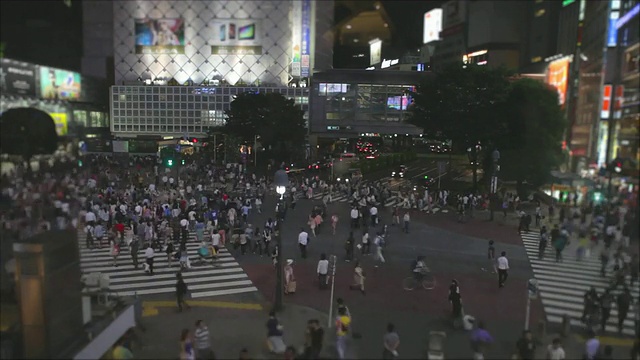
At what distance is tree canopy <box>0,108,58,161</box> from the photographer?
7926 mm

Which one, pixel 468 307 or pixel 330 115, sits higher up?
pixel 330 115

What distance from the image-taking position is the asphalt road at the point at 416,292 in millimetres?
10906

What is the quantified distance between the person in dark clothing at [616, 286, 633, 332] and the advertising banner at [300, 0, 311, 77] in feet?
173

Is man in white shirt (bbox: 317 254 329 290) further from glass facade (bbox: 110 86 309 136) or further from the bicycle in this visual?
glass facade (bbox: 110 86 309 136)

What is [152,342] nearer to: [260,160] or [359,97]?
[260,160]

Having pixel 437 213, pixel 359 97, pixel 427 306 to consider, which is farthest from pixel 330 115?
pixel 427 306

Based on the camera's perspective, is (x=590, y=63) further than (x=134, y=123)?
No

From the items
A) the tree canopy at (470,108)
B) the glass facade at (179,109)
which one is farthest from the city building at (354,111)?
the tree canopy at (470,108)

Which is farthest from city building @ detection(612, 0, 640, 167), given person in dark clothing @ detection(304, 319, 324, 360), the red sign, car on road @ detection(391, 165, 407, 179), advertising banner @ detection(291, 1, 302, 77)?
advertising banner @ detection(291, 1, 302, 77)

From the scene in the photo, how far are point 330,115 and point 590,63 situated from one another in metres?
50.2

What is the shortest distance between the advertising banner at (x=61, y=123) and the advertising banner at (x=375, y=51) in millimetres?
5748

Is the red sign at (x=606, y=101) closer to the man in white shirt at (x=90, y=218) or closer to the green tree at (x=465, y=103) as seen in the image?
the man in white shirt at (x=90, y=218)

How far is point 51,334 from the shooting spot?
8914mm

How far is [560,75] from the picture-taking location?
930 centimetres
